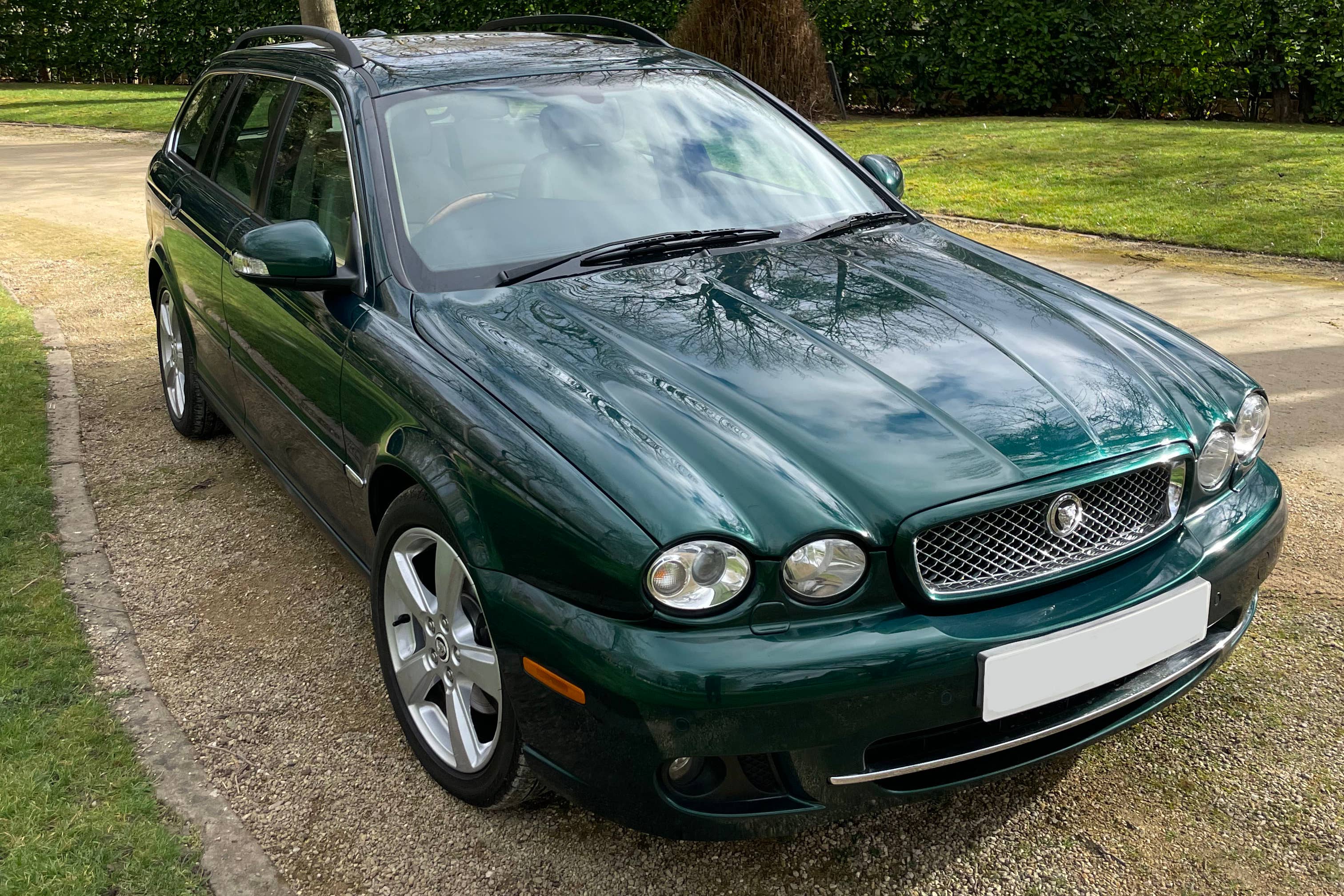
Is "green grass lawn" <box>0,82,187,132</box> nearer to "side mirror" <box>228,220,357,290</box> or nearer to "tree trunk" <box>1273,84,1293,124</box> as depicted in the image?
"tree trunk" <box>1273,84,1293,124</box>

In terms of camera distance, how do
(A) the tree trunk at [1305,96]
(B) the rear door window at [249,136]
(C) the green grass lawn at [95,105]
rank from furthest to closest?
1. (C) the green grass lawn at [95,105]
2. (A) the tree trunk at [1305,96]
3. (B) the rear door window at [249,136]

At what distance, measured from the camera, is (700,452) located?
7.72 feet

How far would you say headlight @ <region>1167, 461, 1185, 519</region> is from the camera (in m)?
2.59

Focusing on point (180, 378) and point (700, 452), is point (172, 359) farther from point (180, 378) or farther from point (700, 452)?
point (700, 452)

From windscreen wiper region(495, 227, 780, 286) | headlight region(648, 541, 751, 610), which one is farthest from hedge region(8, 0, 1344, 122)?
headlight region(648, 541, 751, 610)

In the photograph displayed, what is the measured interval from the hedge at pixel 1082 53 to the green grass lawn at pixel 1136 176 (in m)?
0.55

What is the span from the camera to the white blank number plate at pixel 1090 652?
2.21 metres

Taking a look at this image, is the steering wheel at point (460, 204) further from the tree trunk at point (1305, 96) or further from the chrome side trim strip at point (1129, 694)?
the tree trunk at point (1305, 96)

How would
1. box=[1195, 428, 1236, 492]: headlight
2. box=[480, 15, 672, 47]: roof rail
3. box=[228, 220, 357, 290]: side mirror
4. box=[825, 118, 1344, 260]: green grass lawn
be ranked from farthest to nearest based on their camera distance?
box=[825, 118, 1344, 260]: green grass lawn < box=[480, 15, 672, 47]: roof rail < box=[228, 220, 357, 290]: side mirror < box=[1195, 428, 1236, 492]: headlight

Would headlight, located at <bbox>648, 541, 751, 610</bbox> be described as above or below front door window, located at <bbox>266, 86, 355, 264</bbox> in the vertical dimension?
below

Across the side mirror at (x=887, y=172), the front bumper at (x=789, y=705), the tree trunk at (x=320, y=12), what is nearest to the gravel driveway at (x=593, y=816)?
the front bumper at (x=789, y=705)

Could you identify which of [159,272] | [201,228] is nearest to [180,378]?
[159,272]

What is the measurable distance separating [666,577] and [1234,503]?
1.48m

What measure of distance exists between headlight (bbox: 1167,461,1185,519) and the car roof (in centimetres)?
230
